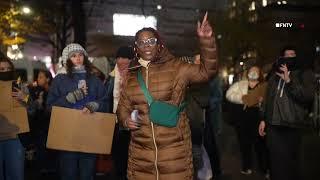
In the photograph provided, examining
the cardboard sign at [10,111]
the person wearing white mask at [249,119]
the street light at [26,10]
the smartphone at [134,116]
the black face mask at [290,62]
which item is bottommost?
the person wearing white mask at [249,119]

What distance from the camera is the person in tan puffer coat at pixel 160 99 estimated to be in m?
4.25

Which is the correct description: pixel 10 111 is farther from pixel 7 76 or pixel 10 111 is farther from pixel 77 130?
pixel 77 130

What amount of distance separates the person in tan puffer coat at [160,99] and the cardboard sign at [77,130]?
1.33 m

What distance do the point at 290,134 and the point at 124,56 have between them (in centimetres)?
242

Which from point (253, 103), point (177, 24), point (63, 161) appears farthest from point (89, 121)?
point (177, 24)

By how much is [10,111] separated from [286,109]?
346 centimetres

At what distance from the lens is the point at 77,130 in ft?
18.4

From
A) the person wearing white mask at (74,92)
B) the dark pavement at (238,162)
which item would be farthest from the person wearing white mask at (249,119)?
the person wearing white mask at (74,92)

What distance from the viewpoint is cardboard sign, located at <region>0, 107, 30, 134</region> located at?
5945 mm

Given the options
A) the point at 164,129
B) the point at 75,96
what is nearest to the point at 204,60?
the point at 164,129

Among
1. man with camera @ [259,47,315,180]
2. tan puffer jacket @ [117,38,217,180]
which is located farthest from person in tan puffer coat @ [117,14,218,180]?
man with camera @ [259,47,315,180]

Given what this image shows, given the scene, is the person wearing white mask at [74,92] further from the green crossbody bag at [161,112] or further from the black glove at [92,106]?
the green crossbody bag at [161,112]

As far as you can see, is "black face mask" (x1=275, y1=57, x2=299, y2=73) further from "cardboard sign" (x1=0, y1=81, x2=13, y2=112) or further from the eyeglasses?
"cardboard sign" (x1=0, y1=81, x2=13, y2=112)

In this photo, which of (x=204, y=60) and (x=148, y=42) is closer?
(x=204, y=60)
